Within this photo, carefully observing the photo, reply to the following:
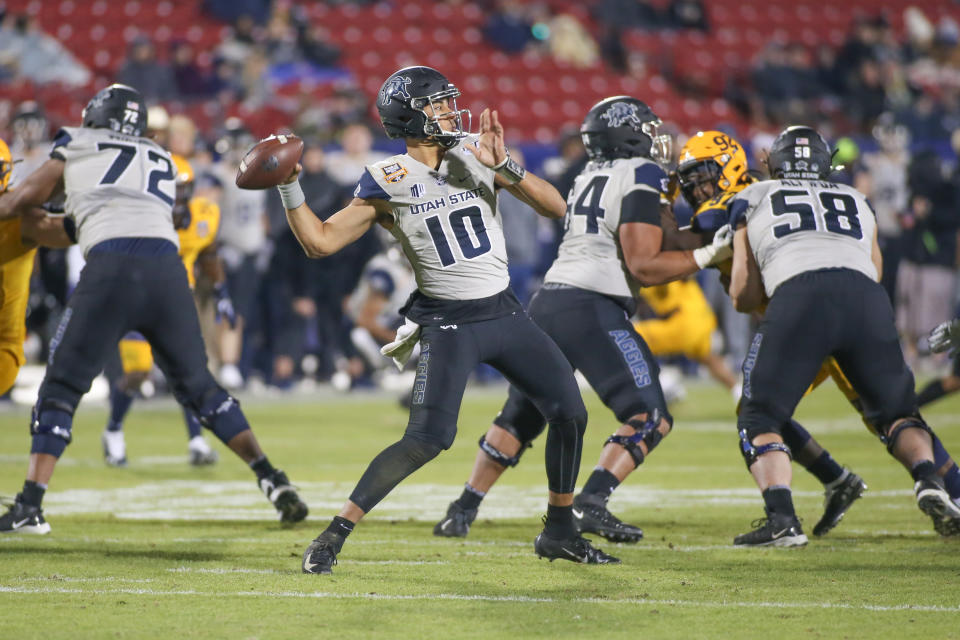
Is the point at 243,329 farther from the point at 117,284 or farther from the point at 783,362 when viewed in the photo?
the point at 783,362

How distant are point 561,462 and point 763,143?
406 inches

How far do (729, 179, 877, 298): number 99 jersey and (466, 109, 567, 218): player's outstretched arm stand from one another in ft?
3.00

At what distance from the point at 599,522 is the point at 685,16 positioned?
17109 mm

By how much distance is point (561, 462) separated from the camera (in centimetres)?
534

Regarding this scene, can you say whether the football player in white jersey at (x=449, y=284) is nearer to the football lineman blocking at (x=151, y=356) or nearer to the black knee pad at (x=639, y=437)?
the black knee pad at (x=639, y=437)

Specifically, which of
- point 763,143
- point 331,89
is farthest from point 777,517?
point 331,89

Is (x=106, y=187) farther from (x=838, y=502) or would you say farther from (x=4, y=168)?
(x=838, y=502)

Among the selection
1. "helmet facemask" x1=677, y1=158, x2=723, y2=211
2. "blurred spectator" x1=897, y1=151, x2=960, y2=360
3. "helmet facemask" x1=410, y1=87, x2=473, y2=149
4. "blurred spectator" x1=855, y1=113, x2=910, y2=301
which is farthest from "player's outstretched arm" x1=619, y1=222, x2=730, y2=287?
"blurred spectator" x1=855, y1=113, x2=910, y2=301

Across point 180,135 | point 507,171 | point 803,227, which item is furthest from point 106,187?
point 180,135

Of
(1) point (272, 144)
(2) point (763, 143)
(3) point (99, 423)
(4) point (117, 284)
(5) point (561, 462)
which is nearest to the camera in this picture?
(1) point (272, 144)

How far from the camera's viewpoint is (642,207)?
600cm

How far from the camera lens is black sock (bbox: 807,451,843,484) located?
6.07 m

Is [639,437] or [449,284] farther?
[639,437]

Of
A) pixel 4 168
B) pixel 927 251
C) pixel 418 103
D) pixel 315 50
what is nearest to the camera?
pixel 418 103
